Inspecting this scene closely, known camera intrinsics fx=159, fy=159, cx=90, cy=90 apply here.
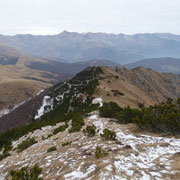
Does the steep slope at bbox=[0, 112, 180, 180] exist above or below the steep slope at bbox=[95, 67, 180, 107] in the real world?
above

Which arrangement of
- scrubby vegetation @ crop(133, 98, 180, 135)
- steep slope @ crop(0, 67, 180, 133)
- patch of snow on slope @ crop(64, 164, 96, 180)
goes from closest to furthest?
patch of snow on slope @ crop(64, 164, 96, 180) < scrubby vegetation @ crop(133, 98, 180, 135) < steep slope @ crop(0, 67, 180, 133)

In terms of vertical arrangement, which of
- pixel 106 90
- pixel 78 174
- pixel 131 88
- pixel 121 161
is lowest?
pixel 131 88

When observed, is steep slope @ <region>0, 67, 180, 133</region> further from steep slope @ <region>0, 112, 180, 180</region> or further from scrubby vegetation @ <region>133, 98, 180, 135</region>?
steep slope @ <region>0, 112, 180, 180</region>

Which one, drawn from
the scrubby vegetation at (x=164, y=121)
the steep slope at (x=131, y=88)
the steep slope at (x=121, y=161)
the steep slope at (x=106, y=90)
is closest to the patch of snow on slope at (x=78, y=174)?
the steep slope at (x=121, y=161)

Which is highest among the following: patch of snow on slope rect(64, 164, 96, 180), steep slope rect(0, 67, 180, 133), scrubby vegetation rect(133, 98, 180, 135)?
scrubby vegetation rect(133, 98, 180, 135)

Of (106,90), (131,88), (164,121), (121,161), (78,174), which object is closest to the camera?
(78,174)

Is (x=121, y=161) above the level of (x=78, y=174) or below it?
above

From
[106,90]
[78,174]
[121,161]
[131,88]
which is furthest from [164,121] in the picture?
[131,88]

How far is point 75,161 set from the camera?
965cm

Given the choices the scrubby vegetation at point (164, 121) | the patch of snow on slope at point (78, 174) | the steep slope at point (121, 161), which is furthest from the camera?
the scrubby vegetation at point (164, 121)

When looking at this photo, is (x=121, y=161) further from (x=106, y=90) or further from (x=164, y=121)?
(x=106, y=90)

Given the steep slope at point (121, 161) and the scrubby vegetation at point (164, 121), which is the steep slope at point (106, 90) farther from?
the steep slope at point (121, 161)

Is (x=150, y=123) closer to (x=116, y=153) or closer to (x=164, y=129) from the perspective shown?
(x=164, y=129)

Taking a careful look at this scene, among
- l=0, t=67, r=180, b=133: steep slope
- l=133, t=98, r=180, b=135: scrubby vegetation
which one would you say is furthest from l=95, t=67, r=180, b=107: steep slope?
l=133, t=98, r=180, b=135: scrubby vegetation
